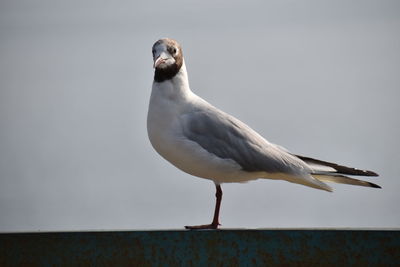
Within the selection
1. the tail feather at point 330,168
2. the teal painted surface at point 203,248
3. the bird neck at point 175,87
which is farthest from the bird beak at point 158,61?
the teal painted surface at point 203,248

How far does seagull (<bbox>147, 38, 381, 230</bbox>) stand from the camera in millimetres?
6855

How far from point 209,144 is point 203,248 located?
2503 millimetres

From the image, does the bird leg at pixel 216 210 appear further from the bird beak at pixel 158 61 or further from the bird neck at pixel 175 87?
the bird beak at pixel 158 61

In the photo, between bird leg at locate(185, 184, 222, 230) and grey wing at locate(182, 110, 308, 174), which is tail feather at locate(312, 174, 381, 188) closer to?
grey wing at locate(182, 110, 308, 174)

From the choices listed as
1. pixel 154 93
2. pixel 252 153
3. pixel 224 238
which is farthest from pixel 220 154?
pixel 224 238

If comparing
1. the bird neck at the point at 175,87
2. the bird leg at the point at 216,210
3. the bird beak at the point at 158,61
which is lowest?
the bird leg at the point at 216,210

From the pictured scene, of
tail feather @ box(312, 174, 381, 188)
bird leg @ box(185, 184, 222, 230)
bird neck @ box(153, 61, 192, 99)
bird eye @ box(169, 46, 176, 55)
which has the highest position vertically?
bird eye @ box(169, 46, 176, 55)

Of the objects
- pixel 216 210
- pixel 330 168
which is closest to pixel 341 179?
pixel 330 168

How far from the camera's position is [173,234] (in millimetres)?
4699

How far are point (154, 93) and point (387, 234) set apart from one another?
10.9 feet

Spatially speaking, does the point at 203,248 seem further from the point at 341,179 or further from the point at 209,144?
the point at 341,179

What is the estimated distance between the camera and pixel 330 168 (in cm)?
720

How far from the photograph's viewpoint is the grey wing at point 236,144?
7066 mm

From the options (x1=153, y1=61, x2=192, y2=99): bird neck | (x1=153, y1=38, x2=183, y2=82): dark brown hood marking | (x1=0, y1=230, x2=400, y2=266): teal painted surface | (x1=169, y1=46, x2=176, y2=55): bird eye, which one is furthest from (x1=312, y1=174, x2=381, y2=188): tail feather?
(x1=0, y1=230, x2=400, y2=266): teal painted surface
